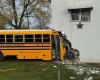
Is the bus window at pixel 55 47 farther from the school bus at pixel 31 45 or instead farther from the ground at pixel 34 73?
the ground at pixel 34 73

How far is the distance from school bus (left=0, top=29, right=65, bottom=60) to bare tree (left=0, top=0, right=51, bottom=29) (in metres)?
28.1

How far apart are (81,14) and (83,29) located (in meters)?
1.38

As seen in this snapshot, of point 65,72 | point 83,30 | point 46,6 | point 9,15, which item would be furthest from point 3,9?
point 65,72

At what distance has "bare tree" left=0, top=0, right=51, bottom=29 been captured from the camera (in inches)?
2569

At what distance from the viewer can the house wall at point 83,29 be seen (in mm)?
40844

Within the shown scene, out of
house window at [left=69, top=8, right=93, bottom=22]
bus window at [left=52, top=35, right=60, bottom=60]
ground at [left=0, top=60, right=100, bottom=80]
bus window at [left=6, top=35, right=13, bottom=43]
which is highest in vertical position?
house window at [left=69, top=8, right=93, bottom=22]

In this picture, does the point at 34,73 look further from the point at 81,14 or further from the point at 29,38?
the point at 81,14

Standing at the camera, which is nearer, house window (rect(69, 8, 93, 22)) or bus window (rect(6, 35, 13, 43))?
bus window (rect(6, 35, 13, 43))

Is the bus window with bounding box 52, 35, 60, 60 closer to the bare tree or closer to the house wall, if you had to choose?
the house wall

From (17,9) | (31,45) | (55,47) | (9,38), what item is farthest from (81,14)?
(17,9)

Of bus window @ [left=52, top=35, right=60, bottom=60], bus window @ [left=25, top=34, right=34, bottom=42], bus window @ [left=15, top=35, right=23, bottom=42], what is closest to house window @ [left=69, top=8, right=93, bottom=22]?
bus window @ [left=52, top=35, right=60, bottom=60]

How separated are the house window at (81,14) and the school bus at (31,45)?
16.7 feet

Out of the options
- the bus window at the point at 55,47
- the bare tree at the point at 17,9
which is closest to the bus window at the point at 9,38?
the bus window at the point at 55,47

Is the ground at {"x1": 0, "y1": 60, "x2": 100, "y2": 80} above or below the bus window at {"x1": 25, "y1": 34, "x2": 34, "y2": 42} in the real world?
below
